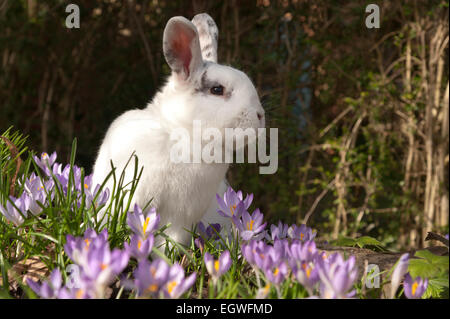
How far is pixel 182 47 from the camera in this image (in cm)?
170

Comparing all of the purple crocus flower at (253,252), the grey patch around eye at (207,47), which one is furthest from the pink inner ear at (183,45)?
the purple crocus flower at (253,252)

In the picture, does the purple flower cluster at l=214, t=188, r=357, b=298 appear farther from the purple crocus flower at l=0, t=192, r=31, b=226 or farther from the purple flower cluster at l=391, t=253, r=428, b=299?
the purple crocus flower at l=0, t=192, r=31, b=226

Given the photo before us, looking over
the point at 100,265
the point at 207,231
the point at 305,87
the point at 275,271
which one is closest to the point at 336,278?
the point at 275,271

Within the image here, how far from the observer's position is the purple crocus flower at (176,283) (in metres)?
1.02

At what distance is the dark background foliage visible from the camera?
3424mm

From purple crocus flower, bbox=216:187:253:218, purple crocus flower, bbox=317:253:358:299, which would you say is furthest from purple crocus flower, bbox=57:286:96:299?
purple crocus flower, bbox=216:187:253:218

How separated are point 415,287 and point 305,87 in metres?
2.76

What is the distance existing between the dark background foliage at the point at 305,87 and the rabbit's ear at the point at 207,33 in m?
1.33

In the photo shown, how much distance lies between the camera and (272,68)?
382 cm

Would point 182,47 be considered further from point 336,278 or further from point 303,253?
point 336,278

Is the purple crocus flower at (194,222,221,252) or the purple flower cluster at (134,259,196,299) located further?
the purple crocus flower at (194,222,221,252)

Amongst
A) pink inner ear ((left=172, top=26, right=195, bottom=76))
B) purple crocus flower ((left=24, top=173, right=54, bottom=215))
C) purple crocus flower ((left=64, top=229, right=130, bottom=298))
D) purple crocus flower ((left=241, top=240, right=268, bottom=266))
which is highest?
pink inner ear ((left=172, top=26, right=195, bottom=76))
